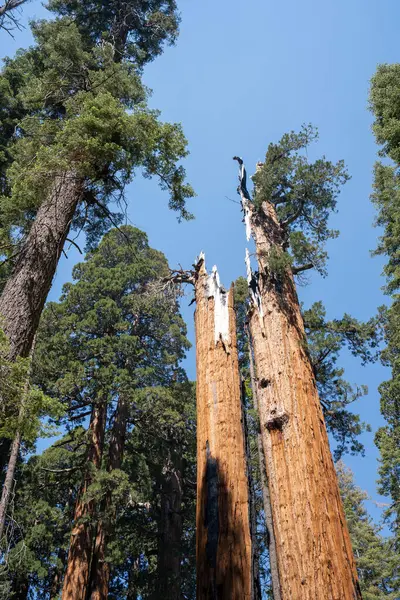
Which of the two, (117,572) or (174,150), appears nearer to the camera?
(174,150)

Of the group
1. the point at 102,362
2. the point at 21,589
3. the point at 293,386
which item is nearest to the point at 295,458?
the point at 293,386

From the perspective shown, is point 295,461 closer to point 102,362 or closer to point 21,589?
point 102,362

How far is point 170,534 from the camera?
1341cm

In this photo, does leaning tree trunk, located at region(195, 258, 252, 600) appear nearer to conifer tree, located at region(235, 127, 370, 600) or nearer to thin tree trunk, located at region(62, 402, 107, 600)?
conifer tree, located at region(235, 127, 370, 600)

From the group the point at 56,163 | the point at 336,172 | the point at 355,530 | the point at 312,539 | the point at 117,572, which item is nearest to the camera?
the point at 312,539

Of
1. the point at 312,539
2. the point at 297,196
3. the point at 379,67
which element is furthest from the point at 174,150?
the point at 312,539

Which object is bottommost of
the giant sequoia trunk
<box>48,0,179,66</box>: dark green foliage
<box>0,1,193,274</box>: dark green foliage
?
the giant sequoia trunk

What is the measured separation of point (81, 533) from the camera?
1058cm

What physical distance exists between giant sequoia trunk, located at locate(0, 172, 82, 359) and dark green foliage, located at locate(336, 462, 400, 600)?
1727cm

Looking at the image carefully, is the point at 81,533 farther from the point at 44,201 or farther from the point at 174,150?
the point at 174,150

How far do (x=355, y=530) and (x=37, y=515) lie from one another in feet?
53.8

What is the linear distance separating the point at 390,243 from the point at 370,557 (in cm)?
1661

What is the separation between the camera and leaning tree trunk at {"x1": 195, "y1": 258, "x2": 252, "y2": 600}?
12.6 ft

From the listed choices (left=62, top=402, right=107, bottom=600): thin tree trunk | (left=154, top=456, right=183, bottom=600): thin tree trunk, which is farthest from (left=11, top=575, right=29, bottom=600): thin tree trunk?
(left=154, top=456, right=183, bottom=600): thin tree trunk
